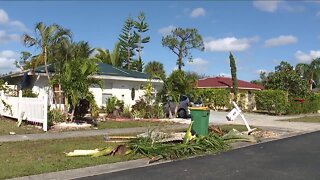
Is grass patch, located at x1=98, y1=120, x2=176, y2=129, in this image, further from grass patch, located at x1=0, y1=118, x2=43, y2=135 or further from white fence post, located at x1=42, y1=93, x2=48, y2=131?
grass patch, located at x1=0, y1=118, x2=43, y2=135

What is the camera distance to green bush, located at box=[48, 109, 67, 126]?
17.1 m

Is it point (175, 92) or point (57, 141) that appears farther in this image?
point (175, 92)

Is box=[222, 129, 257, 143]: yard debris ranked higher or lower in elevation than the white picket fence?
lower

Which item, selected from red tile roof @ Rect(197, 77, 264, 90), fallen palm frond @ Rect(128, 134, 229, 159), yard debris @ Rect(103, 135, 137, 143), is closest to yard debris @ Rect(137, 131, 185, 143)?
fallen palm frond @ Rect(128, 134, 229, 159)

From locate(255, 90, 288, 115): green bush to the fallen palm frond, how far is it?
19873mm

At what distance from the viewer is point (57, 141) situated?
508 inches

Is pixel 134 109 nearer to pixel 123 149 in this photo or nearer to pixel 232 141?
pixel 232 141

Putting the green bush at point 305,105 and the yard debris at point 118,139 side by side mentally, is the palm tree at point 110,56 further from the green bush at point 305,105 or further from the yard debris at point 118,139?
the yard debris at point 118,139

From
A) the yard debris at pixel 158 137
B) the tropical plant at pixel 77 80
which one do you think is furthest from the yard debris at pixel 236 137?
the tropical plant at pixel 77 80

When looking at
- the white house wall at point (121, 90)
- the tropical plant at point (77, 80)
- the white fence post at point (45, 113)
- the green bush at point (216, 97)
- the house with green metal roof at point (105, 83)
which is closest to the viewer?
the white fence post at point (45, 113)

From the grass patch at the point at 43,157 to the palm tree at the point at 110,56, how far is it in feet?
99.5

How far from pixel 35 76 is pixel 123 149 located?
507 inches

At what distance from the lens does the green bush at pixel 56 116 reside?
1713 cm

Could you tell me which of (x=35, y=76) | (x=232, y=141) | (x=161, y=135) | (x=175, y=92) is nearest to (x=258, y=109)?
(x=175, y=92)
